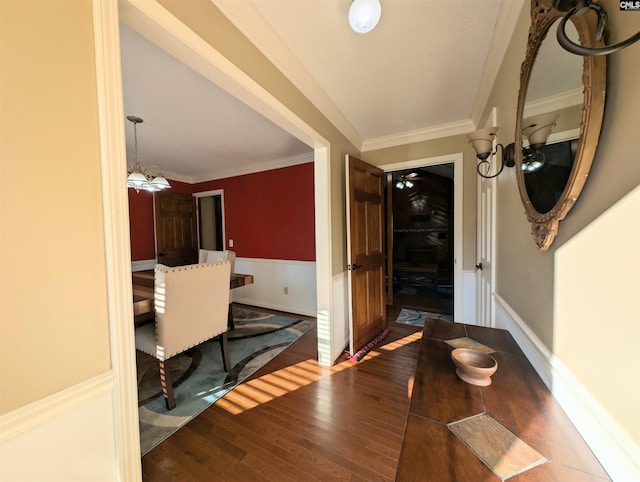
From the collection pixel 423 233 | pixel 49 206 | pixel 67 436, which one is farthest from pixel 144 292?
pixel 423 233

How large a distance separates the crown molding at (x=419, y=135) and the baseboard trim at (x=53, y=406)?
124 inches

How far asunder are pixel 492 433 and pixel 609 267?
0.53 m

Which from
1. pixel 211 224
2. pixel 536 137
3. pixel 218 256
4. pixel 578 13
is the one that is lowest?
pixel 218 256

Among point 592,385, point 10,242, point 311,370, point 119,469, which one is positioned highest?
point 10,242

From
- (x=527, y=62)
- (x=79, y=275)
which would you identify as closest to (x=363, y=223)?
(x=527, y=62)

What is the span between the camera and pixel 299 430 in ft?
5.18

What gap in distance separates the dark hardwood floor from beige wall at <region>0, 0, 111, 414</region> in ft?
3.59

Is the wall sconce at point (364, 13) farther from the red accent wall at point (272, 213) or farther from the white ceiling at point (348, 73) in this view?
the red accent wall at point (272, 213)

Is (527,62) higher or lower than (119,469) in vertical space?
A: higher

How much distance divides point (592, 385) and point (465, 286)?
2.29 m

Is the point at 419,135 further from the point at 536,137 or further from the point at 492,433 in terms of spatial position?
the point at 492,433

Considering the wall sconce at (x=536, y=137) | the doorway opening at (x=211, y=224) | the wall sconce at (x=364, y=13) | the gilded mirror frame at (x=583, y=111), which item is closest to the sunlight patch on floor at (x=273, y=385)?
the gilded mirror frame at (x=583, y=111)

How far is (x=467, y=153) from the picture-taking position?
8.70 feet

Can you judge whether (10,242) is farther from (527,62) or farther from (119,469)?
(527,62)
